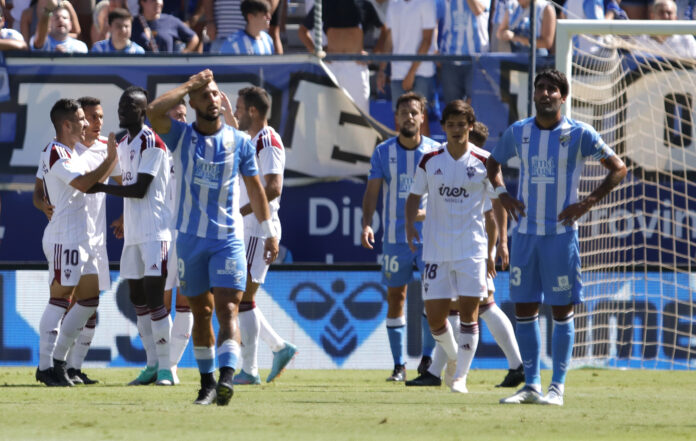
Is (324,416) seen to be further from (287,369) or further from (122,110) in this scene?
(287,369)

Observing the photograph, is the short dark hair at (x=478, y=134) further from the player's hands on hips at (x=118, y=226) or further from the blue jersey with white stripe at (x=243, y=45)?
the blue jersey with white stripe at (x=243, y=45)

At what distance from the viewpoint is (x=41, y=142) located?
1312 cm

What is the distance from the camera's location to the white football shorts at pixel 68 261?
9.88 m

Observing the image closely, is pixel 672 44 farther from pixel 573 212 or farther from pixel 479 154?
pixel 573 212

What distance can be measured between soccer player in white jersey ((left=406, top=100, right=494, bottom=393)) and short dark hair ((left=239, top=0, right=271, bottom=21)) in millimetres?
5142

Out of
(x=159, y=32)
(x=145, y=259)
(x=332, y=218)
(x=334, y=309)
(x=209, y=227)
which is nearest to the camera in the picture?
(x=209, y=227)

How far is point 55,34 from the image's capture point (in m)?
13.6

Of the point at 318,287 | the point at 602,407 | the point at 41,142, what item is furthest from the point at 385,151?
the point at 41,142

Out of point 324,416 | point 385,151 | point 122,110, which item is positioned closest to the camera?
point 324,416

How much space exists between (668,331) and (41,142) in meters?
6.86

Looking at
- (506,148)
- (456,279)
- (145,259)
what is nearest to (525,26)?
(456,279)

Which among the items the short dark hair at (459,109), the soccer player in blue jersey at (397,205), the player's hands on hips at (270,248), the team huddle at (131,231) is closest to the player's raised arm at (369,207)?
the soccer player in blue jersey at (397,205)

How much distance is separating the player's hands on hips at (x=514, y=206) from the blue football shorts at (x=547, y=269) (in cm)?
14

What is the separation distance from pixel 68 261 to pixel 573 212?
4.19 metres
